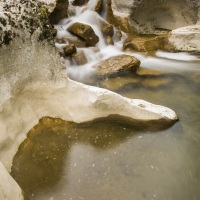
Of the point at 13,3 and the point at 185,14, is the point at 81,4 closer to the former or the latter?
the point at 185,14

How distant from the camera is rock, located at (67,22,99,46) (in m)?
8.12

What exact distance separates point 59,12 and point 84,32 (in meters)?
1.25

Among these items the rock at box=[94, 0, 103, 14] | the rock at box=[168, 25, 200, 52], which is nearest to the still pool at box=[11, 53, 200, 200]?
→ the rock at box=[168, 25, 200, 52]

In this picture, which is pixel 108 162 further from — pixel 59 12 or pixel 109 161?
pixel 59 12

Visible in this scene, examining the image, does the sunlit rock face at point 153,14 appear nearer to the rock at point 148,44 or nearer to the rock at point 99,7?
the rock at point 99,7

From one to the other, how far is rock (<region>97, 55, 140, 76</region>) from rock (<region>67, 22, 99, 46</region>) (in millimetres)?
1502

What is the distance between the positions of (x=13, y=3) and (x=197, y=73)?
15.8 feet

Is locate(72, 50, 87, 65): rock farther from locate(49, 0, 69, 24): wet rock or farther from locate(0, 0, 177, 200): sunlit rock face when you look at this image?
locate(0, 0, 177, 200): sunlit rock face

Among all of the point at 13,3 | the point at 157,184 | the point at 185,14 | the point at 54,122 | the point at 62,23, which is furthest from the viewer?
the point at 185,14

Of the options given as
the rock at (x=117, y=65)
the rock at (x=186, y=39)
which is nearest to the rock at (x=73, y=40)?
the rock at (x=117, y=65)

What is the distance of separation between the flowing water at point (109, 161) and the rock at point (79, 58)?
3664 millimetres

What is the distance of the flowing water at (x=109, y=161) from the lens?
110 inches

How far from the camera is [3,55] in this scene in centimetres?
301

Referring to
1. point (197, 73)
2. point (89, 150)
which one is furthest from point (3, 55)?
point (197, 73)
